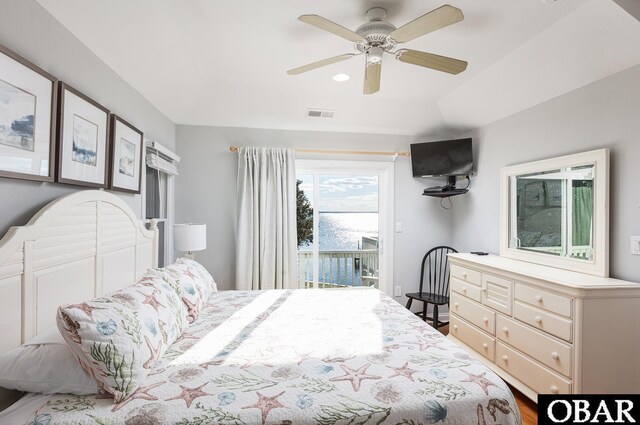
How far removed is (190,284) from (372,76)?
189 cm

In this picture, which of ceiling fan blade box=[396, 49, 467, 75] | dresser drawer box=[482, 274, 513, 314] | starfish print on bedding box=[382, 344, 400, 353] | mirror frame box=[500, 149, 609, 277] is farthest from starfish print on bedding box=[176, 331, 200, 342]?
mirror frame box=[500, 149, 609, 277]

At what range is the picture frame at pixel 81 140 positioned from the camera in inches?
65.8

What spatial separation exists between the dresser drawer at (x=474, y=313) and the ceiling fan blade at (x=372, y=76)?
210 centimetres

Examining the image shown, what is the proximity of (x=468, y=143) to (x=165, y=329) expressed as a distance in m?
3.54

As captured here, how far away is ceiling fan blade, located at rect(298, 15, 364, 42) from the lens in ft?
5.34

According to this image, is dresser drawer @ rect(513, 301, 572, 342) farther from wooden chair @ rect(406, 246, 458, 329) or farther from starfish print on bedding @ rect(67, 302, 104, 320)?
starfish print on bedding @ rect(67, 302, 104, 320)

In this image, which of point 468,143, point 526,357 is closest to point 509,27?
point 468,143

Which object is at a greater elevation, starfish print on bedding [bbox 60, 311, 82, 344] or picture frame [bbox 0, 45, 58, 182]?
picture frame [bbox 0, 45, 58, 182]

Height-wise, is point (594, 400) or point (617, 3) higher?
point (617, 3)

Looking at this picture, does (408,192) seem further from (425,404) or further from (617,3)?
(425,404)

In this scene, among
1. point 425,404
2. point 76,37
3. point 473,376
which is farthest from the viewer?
point 76,37

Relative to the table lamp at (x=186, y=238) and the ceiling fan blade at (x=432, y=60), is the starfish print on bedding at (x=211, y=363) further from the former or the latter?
the ceiling fan blade at (x=432, y=60)

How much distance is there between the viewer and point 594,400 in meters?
1.90

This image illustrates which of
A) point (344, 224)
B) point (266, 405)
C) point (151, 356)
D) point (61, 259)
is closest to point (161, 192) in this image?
point (61, 259)
